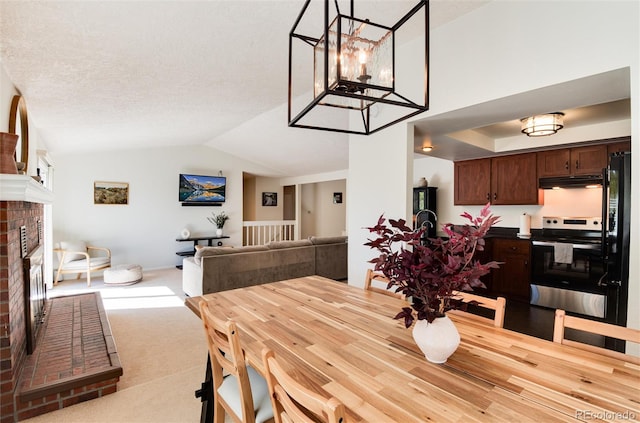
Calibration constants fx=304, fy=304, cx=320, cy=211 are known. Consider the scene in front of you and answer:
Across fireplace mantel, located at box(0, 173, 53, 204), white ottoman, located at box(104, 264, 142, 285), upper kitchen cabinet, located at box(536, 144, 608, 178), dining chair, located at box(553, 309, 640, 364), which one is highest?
upper kitchen cabinet, located at box(536, 144, 608, 178)

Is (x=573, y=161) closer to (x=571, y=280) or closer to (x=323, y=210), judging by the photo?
(x=571, y=280)

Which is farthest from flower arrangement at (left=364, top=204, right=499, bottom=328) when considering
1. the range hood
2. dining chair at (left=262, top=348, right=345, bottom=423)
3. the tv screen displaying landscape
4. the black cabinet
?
the tv screen displaying landscape

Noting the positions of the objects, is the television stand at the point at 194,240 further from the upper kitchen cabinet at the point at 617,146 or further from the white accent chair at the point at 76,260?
the upper kitchen cabinet at the point at 617,146

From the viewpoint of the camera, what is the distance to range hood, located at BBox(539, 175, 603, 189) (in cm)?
362

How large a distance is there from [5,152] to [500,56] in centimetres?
323

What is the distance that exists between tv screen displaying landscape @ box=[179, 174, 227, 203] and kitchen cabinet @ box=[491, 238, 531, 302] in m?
5.89

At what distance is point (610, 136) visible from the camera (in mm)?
3580

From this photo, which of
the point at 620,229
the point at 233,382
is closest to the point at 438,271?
the point at 233,382

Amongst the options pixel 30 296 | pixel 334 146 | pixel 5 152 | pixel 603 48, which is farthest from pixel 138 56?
pixel 334 146

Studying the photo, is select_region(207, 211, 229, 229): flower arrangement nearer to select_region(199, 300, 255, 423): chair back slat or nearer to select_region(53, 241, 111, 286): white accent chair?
select_region(53, 241, 111, 286): white accent chair

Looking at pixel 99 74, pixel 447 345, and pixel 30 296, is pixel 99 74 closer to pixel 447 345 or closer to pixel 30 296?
pixel 30 296

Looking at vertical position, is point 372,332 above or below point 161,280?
above

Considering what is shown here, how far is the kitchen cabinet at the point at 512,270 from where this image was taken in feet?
13.0

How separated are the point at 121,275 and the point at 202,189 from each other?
2.67 meters
